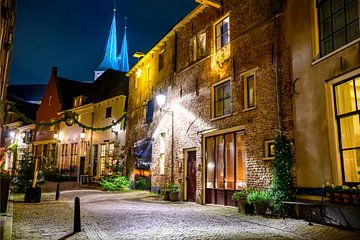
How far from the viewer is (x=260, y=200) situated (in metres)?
9.75

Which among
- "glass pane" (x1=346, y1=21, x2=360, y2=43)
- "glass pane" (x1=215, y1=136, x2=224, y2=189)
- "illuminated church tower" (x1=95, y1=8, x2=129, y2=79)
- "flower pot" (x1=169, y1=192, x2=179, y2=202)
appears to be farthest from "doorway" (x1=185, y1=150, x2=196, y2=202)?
"illuminated church tower" (x1=95, y1=8, x2=129, y2=79)

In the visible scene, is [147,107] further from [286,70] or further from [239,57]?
[286,70]

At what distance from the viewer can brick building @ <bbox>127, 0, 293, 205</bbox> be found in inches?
415

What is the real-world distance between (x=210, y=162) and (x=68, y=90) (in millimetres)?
26972

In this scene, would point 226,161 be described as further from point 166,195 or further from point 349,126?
point 349,126

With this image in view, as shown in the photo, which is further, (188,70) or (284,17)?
(188,70)

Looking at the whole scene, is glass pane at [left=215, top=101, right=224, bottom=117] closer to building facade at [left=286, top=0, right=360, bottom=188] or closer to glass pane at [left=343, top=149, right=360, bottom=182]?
building facade at [left=286, top=0, right=360, bottom=188]

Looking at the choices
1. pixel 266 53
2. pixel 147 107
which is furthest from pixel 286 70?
pixel 147 107

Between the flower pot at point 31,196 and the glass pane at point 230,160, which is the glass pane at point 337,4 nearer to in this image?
the glass pane at point 230,160

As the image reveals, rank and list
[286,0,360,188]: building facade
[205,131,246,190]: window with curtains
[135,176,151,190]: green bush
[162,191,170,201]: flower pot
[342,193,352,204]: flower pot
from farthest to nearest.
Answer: [135,176,151,190]: green bush, [162,191,170,201]: flower pot, [205,131,246,190]: window with curtains, [286,0,360,188]: building facade, [342,193,352,204]: flower pot

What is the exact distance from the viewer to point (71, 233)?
6953 millimetres

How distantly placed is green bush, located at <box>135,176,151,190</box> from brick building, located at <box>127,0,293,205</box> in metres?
0.93

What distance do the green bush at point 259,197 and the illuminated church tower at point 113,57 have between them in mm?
62812

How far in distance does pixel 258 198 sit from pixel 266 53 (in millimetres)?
4968
